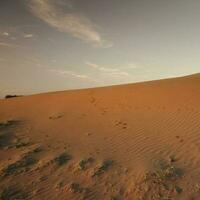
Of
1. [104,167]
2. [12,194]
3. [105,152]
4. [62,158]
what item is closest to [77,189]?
[104,167]

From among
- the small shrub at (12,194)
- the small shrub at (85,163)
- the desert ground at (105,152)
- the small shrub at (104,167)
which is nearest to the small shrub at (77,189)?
the desert ground at (105,152)

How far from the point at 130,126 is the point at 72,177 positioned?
4.38 meters

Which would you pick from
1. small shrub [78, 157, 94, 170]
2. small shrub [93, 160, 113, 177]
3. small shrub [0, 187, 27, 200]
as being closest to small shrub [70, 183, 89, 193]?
small shrub [93, 160, 113, 177]

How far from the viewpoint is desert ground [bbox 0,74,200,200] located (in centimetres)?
575

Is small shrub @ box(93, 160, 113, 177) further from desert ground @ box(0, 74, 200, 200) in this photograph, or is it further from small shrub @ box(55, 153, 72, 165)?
small shrub @ box(55, 153, 72, 165)

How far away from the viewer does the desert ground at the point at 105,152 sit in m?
5.75

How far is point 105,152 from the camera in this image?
771cm

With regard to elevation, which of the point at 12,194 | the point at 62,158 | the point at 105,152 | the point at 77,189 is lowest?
the point at 12,194

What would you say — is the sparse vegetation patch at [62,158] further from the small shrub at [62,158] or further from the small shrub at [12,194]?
the small shrub at [12,194]

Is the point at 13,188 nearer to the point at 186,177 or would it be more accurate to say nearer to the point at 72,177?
the point at 72,177

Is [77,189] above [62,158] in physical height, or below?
below

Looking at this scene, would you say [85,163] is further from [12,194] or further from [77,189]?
[12,194]

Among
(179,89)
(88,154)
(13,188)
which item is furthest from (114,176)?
(179,89)

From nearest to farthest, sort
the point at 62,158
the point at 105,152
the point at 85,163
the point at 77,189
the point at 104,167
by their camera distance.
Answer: the point at 77,189
the point at 104,167
the point at 85,163
the point at 62,158
the point at 105,152
